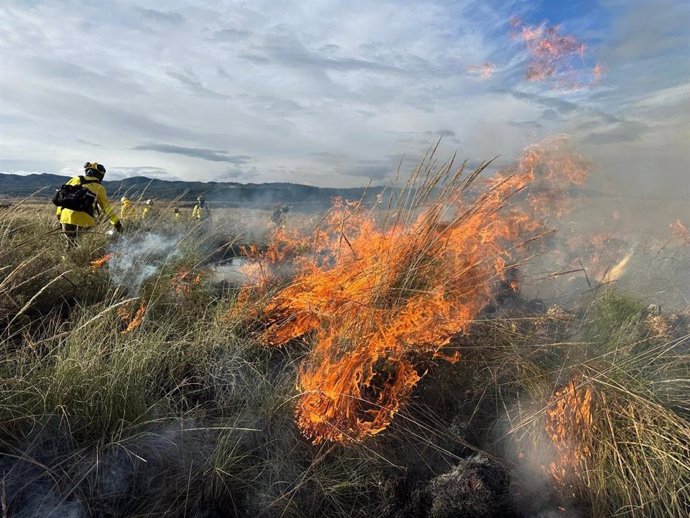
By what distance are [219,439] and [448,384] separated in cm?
156

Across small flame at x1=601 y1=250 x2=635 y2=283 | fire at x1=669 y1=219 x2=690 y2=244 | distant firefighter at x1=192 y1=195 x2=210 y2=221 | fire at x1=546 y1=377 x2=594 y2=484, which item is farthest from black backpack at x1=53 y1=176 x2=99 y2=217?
fire at x1=669 y1=219 x2=690 y2=244

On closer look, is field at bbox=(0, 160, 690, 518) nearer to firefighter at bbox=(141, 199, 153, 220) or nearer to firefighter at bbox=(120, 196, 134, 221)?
firefighter at bbox=(120, 196, 134, 221)

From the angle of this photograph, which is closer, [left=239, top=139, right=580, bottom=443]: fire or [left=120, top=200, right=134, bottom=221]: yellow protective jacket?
[left=239, top=139, right=580, bottom=443]: fire

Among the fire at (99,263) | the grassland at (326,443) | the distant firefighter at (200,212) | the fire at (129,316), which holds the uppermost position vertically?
the distant firefighter at (200,212)

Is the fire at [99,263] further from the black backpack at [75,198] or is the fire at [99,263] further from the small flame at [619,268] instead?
the small flame at [619,268]

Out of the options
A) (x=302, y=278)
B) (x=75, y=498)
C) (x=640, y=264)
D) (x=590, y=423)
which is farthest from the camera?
(x=640, y=264)

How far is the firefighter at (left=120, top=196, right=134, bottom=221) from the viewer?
22.5 feet

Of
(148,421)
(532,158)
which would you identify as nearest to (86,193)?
(148,421)

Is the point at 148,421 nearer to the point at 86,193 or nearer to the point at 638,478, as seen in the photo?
the point at 638,478

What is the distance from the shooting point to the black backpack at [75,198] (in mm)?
6133

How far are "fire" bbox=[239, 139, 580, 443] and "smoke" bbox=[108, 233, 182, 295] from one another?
3.19ft

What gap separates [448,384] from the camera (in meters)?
3.19

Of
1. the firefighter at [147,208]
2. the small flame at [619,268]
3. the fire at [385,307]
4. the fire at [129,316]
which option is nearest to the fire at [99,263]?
the fire at [129,316]

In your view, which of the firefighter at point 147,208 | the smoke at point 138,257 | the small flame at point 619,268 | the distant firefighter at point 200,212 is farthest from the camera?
the distant firefighter at point 200,212
